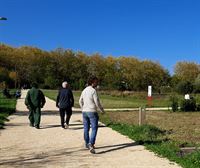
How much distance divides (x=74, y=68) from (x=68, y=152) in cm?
10619

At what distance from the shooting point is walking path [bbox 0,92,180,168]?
31.7 feet

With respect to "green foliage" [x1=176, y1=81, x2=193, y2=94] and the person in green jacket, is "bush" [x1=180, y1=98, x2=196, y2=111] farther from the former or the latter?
"green foliage" [x1=176, y1=81, x2=193, y2=94]

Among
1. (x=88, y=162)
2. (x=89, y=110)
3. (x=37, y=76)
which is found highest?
(x=37, y=76)

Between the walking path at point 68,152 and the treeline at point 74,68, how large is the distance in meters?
90.7

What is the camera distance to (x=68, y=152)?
11.3m

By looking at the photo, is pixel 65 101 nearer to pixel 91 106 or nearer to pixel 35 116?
pixel 35 116

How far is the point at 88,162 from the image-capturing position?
32.3 feet

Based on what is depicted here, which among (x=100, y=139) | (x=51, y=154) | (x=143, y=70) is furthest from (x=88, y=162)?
(x=143, y=70)

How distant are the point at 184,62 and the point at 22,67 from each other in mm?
46264

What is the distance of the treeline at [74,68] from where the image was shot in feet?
367

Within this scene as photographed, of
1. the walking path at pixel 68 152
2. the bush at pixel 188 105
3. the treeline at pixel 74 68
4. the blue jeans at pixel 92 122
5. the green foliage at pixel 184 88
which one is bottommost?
the walking path at pixel 68 152

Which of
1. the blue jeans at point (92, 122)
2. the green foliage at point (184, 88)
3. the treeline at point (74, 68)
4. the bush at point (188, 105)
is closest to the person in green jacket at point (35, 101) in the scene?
the blue jeans at point (92, 122)

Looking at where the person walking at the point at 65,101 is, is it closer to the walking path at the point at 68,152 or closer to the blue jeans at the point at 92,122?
the walking path at the point at 68,152

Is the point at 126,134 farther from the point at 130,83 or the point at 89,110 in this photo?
the point at 130,83
